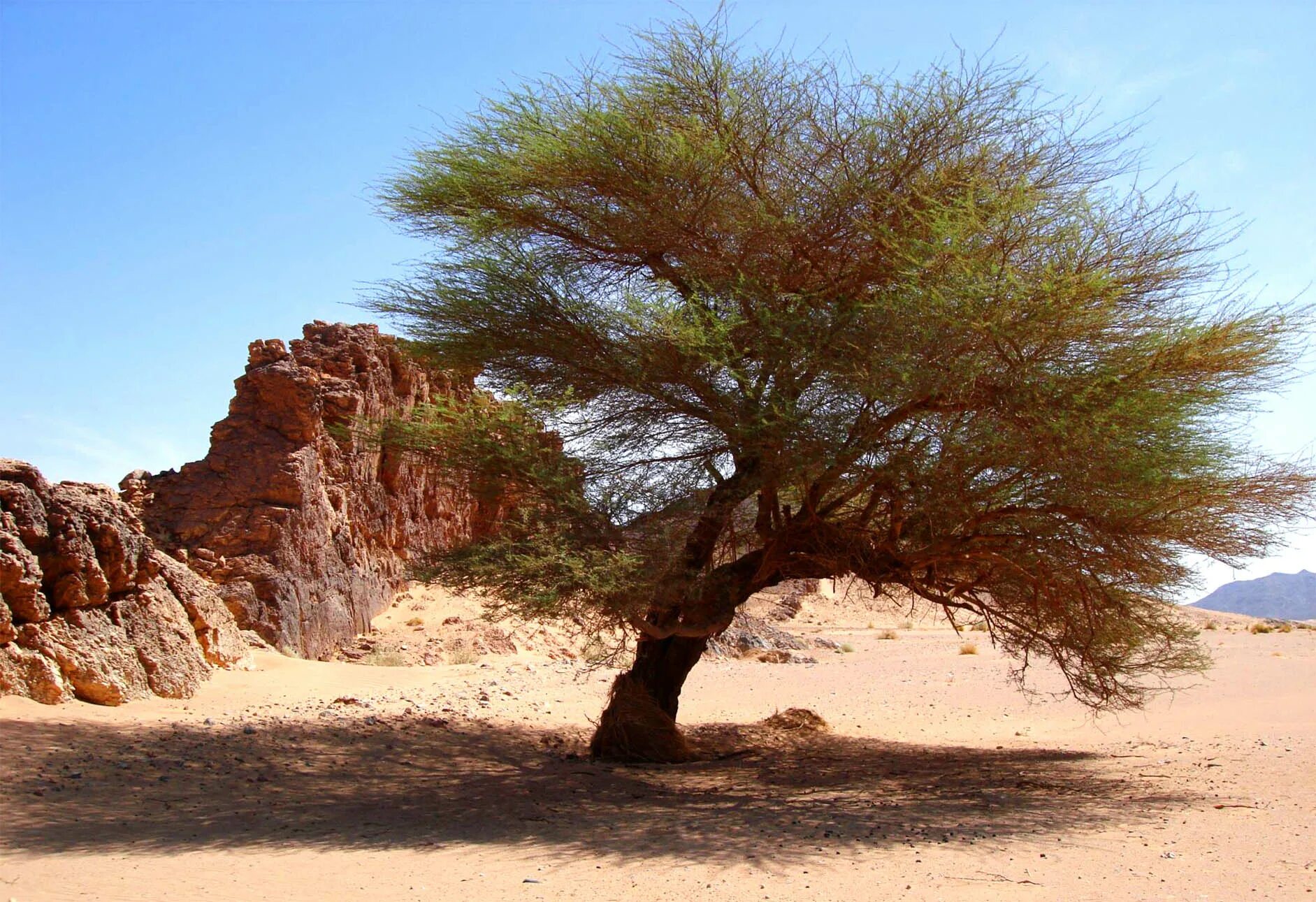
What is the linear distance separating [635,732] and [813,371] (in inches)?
173

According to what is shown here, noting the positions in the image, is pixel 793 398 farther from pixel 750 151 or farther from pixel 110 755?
pixel 110 755

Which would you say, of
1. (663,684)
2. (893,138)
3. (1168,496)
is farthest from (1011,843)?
(893,138)

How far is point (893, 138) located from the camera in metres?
10.5

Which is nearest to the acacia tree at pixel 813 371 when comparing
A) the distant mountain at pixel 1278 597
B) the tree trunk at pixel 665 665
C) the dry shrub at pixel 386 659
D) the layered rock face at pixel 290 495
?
the tree trunk at pixel 665 665

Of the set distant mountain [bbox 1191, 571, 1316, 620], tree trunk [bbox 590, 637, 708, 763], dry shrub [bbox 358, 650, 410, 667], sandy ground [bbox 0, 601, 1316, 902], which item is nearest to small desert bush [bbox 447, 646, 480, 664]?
dry shrub [bbox 358, 650, 410, 667]

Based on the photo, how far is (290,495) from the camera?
675 inches

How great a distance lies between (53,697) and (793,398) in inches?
293

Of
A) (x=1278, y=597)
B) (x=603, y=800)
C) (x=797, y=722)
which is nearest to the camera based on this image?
(x=603, y=800)

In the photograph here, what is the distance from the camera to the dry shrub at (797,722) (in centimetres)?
1391

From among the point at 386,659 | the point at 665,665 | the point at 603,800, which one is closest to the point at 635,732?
the point at 665,665

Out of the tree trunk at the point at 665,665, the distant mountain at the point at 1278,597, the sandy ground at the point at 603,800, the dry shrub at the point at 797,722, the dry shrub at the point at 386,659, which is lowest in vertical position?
the sandy ground at the point at 603,800

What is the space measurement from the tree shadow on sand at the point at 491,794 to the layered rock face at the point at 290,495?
12.5ft

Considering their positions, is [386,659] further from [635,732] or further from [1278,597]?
[1278,597]

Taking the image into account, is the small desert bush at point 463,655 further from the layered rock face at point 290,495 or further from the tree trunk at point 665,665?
the tree trunk at point 665,665
